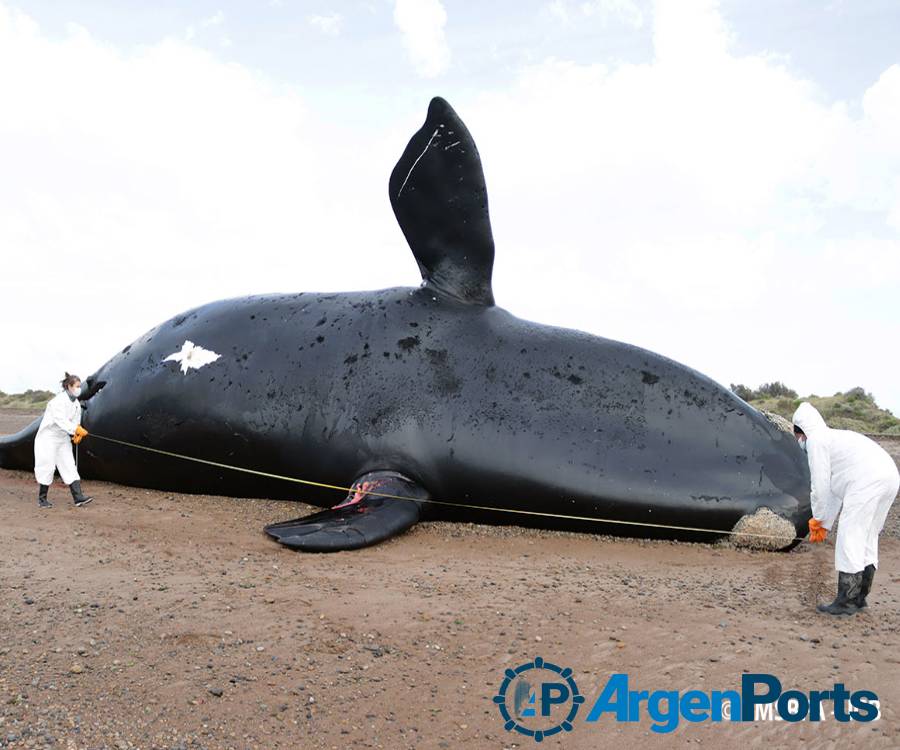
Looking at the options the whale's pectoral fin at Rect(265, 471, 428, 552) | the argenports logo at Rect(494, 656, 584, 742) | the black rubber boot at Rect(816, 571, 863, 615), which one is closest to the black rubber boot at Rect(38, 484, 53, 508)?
the whale's pectoral fin at Rect(265, 471, 428, 552)

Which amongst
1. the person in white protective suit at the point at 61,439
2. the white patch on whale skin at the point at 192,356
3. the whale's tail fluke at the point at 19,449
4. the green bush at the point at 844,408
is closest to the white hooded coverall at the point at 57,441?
the person in white protective suit at the point at 61,439

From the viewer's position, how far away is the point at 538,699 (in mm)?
4344

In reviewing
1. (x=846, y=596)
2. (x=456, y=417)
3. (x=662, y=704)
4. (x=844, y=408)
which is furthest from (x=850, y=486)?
(x=844, y=408)

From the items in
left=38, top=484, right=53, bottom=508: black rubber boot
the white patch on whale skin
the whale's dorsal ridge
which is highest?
the whale's dorsal ridge

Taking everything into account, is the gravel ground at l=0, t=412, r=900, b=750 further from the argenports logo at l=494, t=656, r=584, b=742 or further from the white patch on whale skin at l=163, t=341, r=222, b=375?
the white patch on whale skin at l=163, t=341, r=222, b=375

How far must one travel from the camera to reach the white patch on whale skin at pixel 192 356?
10031 mm

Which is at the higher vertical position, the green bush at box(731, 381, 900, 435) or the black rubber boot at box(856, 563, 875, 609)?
the green bush at box(731, 381, 900, 435)

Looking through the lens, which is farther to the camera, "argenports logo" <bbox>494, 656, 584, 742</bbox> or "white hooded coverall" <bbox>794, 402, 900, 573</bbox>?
"white hooded coverall" <bbox>794, 402, 900, 573</bbox>

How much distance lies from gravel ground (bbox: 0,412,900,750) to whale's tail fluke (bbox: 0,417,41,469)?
435cm

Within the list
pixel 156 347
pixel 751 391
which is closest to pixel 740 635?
pixel 156 347

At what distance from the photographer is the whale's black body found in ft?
27.0

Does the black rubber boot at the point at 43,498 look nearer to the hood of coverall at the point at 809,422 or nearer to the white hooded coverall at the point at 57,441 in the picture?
the white hooded coverall at the point at 57,441

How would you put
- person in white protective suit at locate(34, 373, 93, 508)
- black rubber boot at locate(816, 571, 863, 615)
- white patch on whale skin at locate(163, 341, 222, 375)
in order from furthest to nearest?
white patch on whale skin at locate(163, 341, 222, 375) < person in white protective suit at locate(34, 373, 93, 508) < black rubber boot at locate(816, 571, 863, 615)

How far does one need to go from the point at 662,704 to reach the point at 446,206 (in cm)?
610
